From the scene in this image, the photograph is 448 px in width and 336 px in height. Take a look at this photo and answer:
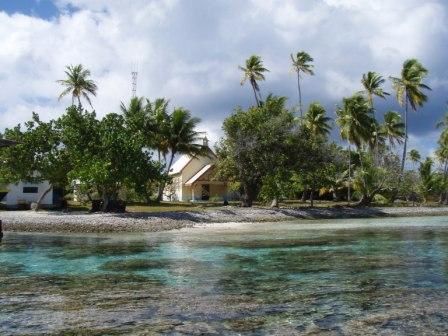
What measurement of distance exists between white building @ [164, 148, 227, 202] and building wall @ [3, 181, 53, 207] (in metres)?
15.3

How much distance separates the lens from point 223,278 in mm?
11945

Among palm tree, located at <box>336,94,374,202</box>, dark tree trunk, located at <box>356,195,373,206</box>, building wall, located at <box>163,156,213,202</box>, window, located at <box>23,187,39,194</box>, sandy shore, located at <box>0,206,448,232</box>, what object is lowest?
sandy shore, located at <box>0,206,448,232</box>

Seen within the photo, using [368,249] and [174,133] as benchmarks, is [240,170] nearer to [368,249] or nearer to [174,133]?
[174,133]

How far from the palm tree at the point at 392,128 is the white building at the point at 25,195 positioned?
116 feet

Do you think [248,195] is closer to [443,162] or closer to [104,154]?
[104,154]

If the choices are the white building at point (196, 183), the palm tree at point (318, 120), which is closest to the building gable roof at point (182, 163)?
the white building at point (196, 183)

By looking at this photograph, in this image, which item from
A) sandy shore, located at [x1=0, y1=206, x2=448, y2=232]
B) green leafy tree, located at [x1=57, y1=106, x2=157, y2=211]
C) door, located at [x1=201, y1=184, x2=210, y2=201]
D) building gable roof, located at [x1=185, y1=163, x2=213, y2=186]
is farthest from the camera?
door, located at [x1=201, y1=184, x2=210, y2=201]

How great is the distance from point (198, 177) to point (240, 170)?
12278 millimetres

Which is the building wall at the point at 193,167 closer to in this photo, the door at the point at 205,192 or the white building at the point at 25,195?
the door at the point at 205,192

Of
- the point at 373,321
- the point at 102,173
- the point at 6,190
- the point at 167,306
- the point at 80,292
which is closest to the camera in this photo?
the point at 373,321

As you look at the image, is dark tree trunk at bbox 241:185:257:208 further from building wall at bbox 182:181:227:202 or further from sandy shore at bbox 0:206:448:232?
building wall at bbox 182:181:227:202

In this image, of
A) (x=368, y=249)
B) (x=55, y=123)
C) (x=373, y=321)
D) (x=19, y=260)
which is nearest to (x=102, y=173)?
(x=55, y=123)

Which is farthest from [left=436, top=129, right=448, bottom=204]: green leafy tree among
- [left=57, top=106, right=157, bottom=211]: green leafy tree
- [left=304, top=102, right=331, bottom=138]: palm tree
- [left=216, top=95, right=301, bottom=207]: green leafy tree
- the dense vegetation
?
[left=57, top=106, right=157, bottom=211]: green leafy tree

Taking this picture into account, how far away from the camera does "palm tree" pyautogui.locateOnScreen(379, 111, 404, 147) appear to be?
56281 mm
